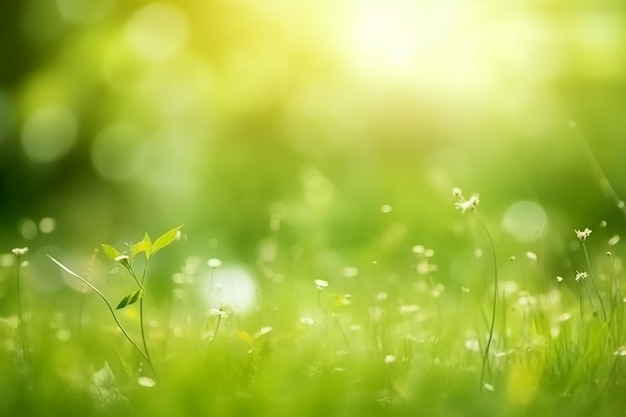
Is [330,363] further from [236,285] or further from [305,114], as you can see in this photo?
[305,114]

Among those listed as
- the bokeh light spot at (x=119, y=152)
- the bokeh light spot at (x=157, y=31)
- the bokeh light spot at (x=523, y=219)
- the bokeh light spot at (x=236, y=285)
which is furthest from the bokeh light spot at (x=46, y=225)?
the bokeh light spot at (x=157, y=31)

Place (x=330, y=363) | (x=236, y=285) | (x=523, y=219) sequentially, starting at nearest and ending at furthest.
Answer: (x=330, y=363)
(x=236, y=285)
(x=523, y=219)

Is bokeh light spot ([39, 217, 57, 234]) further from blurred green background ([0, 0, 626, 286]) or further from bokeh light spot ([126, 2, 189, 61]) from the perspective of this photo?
bokeh light spot ([126, 2, 189, 61])

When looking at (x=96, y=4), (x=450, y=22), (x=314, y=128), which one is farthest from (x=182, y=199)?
(x=450, y=22)

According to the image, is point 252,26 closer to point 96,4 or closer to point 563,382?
point 96,4

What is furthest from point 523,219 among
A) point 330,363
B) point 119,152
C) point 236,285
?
point 330,363

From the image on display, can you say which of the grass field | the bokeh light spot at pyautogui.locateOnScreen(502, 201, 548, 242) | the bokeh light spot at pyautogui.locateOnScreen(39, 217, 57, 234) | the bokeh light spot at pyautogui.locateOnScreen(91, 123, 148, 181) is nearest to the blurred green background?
the bokeh light spot at pyautogui.locateOnScreen(91, 123, 148, 181)
